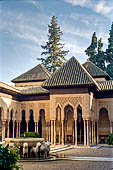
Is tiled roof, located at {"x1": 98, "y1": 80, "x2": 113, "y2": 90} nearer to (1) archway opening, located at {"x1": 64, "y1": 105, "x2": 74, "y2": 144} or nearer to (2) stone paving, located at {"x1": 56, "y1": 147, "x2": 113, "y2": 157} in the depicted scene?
(1) archway opening, located at {"x1": 64, "y1": 105, "x2": 74, "y2": 144}

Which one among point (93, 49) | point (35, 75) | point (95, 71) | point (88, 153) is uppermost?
point (93, 49)

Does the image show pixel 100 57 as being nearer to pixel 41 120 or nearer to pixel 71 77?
pixel 41 120

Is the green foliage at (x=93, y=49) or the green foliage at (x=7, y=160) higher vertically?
the green foliage at (x=93, y=49)

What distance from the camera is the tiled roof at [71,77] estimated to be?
17.9m

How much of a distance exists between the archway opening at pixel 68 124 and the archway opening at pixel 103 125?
251 cm

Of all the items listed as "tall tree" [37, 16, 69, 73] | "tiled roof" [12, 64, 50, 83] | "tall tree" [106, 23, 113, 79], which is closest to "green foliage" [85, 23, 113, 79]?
"tall tree" [106, 23, 113, 79]

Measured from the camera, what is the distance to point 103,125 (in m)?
21.6

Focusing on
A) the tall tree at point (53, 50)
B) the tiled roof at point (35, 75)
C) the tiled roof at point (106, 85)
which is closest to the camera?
the tiled roof at point (106, 85)

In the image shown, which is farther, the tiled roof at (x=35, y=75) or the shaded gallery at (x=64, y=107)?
the tiled roof at (x=35, y=75)

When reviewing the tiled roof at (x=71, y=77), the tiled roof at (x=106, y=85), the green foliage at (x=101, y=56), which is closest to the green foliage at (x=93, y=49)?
the green foliage at (x=101, y=56)

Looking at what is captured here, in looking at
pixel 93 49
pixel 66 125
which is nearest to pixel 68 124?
pixel 66 125

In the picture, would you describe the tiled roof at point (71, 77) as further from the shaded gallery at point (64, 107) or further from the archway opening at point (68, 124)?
the archway opening at point (68, 124)

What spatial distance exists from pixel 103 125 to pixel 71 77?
602 cm

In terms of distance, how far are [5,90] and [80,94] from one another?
229 inches
